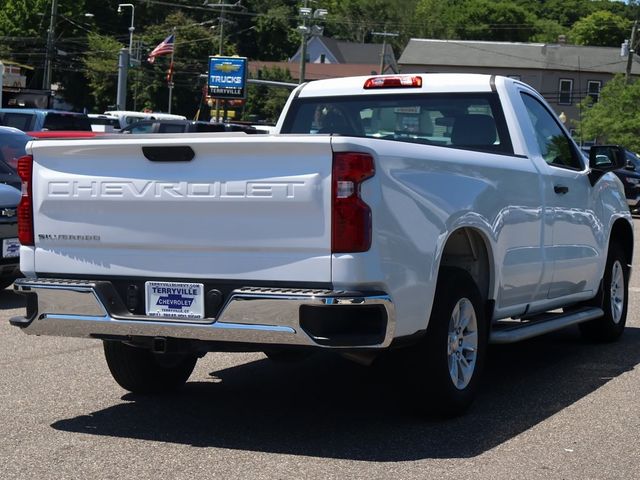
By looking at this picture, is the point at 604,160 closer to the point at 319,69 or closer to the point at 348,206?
the point at 348,206

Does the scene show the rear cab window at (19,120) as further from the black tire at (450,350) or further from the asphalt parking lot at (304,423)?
the black tire at (450,350)

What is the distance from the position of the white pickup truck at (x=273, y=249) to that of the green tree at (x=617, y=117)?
143ft

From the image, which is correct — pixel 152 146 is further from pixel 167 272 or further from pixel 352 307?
pixel 352 307

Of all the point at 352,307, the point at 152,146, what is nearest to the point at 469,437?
the point at 352,307

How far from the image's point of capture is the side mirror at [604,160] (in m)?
9.16

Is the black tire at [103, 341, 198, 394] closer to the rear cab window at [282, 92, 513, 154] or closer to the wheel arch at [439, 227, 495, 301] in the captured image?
the wheel arch at [439, 227, 495, 301]

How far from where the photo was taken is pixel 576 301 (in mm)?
9070

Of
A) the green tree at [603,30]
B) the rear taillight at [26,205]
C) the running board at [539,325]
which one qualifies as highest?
the green tree at [603,30]

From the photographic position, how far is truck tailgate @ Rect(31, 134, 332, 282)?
5742mm

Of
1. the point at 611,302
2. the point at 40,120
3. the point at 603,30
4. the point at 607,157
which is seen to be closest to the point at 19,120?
the point at 40,120

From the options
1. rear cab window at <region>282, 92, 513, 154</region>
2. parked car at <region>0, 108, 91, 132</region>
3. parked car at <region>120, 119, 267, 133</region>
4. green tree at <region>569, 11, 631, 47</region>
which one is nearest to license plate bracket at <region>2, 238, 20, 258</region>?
rear cab window at <region>282, 92, 513, 154</region>

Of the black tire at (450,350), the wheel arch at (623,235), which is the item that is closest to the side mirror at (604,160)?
the wheel arch at (623,235)

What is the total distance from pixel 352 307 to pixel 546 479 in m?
1.24

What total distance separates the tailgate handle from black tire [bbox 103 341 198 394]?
151cm
